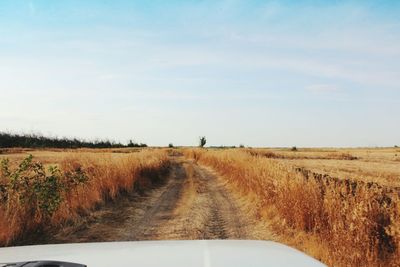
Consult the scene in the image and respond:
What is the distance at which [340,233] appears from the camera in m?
6.89

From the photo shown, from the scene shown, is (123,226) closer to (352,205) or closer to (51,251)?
(352,205)

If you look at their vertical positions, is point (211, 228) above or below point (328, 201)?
below

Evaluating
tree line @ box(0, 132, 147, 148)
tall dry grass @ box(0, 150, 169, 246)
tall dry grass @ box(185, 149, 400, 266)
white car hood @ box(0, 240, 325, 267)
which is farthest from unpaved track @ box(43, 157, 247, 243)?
tree line @ box(0, 132, 147, 148)

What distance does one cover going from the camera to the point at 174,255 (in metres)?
1.80

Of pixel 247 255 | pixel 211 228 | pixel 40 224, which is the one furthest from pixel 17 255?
pixel 211 228

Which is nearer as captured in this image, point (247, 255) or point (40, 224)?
point (247, 255)

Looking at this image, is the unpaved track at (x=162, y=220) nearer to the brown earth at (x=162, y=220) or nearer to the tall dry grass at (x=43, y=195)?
the brown earth at (x=162, y=220)

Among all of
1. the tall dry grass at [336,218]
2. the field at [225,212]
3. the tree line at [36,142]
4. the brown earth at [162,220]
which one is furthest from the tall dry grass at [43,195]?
the tree line at [36,142]

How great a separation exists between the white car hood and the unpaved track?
23.6 feet

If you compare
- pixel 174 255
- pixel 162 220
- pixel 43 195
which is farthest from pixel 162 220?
pixel 174 255

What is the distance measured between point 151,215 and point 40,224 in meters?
3.58

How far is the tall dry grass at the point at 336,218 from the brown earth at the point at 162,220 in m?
0.75

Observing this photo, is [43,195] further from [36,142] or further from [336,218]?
[36,142]

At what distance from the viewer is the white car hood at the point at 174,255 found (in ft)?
5.44
